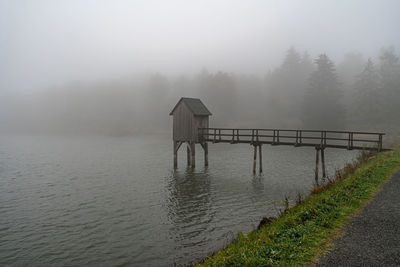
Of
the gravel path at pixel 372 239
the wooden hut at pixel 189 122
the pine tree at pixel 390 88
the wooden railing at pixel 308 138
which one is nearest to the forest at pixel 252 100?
the pine tree at pixel 390 88

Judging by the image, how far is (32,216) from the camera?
17047 mm

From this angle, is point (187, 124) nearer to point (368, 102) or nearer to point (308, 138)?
point (308, 138)

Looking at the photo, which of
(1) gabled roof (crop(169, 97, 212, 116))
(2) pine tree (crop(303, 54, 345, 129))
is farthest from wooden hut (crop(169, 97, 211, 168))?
(2) pine tree (crop(303, 54, 345, 129))

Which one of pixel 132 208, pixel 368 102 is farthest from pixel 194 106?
pixel 368 102

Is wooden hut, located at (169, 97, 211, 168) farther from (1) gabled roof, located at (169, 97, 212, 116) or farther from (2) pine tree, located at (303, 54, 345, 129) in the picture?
(2) pine tree, located at (303, 54, 345, 129)

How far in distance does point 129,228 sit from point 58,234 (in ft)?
11.4

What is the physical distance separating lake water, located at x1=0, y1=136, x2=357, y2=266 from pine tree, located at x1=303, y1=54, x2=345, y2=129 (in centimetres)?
3058

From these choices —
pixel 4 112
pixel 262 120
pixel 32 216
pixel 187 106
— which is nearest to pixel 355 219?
pixel 32 216

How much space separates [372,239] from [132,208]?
46.6 ft

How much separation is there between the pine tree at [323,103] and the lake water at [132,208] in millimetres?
30581

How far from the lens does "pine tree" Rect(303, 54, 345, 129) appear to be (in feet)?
197

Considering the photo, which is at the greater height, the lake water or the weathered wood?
the weathered wood

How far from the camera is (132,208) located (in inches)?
727

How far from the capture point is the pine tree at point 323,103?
197 ft
